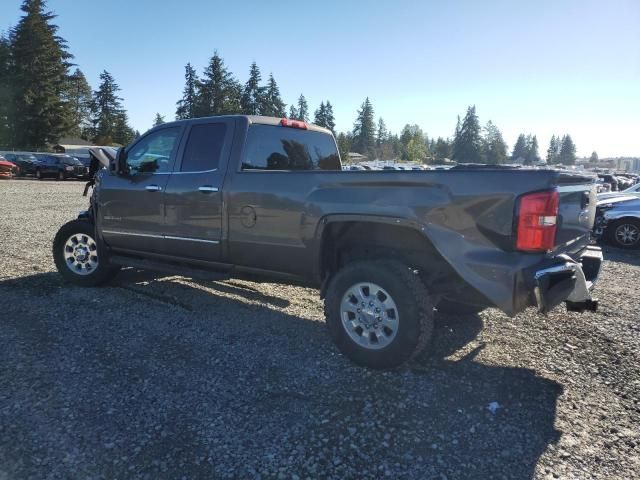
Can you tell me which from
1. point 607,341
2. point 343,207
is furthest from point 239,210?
point 607,341

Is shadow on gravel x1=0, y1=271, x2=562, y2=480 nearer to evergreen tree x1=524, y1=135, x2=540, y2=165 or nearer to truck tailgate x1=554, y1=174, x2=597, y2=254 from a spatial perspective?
truck tailgate x1=554, y1=174, x2=597, y2=254

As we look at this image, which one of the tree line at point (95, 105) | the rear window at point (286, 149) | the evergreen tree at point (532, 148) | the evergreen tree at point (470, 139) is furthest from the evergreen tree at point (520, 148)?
the rear window at point (286, 149)

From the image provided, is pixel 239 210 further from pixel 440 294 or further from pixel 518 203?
pixel 518 203

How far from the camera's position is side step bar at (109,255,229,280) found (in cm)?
470

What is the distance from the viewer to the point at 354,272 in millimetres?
3736

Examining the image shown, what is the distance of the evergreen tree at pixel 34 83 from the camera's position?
53.4 meters

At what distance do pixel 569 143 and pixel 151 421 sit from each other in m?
169

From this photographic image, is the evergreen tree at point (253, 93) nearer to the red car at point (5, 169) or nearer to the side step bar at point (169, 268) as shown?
Answer: the red car at point (5, 169)

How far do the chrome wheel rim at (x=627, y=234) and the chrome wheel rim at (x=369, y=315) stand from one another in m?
8.83

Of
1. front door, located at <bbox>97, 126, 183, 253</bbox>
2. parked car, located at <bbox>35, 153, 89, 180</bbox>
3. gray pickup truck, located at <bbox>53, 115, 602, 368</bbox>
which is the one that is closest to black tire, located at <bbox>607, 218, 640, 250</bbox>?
gray pickup truck, located at <bbox>53, 115, 602, 368</bbox>

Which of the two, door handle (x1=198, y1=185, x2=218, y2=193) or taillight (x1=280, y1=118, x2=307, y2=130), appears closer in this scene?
door handle (x1=198, y1=185, x2=218, y2=193)

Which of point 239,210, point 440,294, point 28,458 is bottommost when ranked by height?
point 28,458

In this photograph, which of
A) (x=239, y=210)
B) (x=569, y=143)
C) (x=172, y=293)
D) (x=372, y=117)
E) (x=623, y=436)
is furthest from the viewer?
(x=569, y=143)

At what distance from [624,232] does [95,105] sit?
3674 inches
